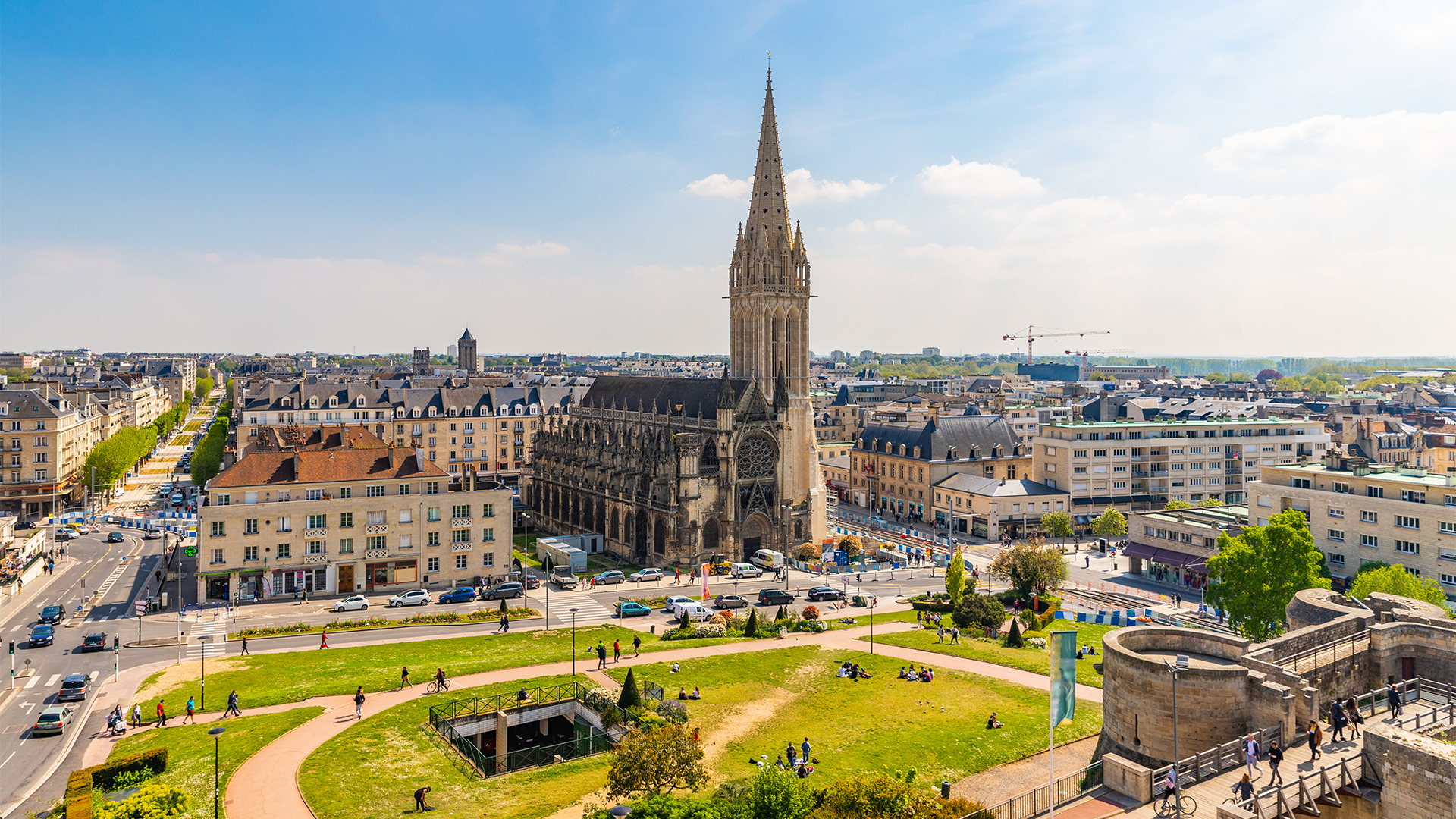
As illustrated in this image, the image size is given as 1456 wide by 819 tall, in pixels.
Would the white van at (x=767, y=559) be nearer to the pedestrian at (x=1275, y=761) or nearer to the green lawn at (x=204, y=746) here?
the green lawn at (x=204, y=746)

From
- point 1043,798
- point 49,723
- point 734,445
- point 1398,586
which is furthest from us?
point 734,445

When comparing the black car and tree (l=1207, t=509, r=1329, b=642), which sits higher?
tree (l=1207, t=509, r=1329, b=642)

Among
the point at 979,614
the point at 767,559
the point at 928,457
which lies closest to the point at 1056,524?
the point at 928,457

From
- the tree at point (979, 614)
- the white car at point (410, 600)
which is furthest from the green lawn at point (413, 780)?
the tree at point (979, 614)

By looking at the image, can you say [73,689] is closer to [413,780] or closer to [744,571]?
[413,780]

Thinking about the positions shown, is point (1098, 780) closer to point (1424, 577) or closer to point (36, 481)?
point (1424, 577)

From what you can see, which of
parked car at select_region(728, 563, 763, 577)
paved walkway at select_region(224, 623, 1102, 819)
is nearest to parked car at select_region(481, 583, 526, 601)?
parked car at select_region(728, 563, 763, 577)

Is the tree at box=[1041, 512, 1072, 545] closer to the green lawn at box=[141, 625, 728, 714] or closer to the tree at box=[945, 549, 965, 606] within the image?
the tree at box=[945, 549, 965, 606]
